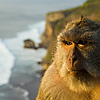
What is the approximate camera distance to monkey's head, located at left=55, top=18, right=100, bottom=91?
2310mm

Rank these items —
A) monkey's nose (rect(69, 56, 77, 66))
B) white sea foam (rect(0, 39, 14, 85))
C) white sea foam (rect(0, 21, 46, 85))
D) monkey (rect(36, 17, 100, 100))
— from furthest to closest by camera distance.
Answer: white sea foam (rect(0, 21, 46, 85)), white sea foam (rect(0, 39, 14, 85)), monkey (rect(36, 17, 100, 100)), monkey's nose (rect(69, 56, 77, 66))

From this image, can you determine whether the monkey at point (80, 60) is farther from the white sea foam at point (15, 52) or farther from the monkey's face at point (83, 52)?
the white sea foam at point (15, 52)

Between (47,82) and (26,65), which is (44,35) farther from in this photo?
(47,82)

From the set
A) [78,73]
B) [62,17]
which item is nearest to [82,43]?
[78,73]

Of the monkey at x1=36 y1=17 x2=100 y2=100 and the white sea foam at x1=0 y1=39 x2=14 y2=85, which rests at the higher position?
the monkey at x1=36 y1=17 x2=100 y2=100

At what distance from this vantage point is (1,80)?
2889 centimetres

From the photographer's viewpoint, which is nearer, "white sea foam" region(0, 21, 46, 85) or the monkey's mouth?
the monkey's mouth

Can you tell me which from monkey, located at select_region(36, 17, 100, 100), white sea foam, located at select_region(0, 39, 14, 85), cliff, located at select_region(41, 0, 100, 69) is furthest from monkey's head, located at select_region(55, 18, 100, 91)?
cliff, located at select_region(41, 0, 100, 69)

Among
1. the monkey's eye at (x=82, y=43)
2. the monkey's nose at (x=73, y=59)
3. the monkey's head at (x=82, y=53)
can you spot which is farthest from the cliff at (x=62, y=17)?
the monkey's nose at (x=73, y=59)

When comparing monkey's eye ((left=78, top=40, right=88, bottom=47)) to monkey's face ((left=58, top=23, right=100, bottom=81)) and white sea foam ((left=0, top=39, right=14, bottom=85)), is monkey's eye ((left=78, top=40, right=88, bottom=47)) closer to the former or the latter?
monkey's face ((left=58, top=23, right=100, bottom=81))

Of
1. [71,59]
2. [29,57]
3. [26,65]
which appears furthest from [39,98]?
[29,57]

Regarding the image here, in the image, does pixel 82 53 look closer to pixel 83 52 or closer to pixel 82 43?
pixel 83 52

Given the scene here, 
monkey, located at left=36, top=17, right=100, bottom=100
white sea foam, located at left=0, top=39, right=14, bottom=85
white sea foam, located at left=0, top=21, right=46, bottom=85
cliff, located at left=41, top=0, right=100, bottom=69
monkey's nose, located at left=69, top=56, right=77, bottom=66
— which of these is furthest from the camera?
cliff, located at left=41, top=0, right=100, bottom=69

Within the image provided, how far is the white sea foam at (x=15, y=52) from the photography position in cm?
3203
